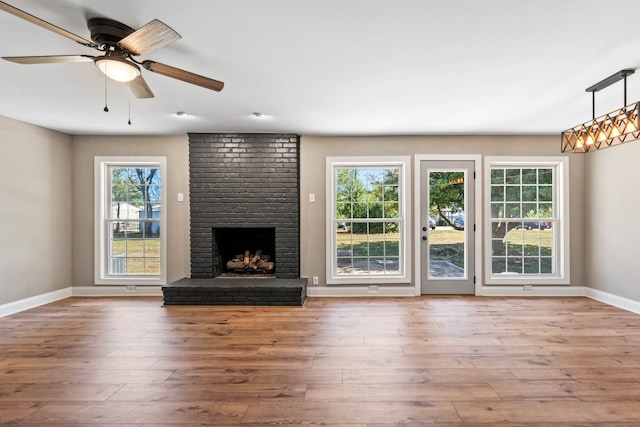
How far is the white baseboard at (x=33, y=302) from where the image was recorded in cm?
407

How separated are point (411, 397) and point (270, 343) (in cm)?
141

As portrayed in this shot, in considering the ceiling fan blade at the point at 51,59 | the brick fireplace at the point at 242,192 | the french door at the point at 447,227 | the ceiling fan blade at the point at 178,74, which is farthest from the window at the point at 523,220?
the ceiling fan blade at the point at 51,59

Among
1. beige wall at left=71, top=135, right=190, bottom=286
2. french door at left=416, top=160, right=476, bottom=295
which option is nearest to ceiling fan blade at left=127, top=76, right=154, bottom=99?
beige wall at left=71, top=135, right=190, bottom=286

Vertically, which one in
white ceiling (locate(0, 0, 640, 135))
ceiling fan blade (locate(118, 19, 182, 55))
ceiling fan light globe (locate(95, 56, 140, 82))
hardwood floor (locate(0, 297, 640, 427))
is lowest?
hardwood floor (locate(0, 297, 640, 427))

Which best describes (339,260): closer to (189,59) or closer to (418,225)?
(418,225)

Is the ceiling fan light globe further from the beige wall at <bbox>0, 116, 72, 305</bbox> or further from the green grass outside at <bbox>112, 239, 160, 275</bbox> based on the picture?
the green grass outside at <bbox>112, 239, 160, 275</bbox>

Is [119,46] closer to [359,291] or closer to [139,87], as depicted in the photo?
[139,87]

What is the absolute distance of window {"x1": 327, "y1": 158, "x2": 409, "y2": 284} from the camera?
5070 mm

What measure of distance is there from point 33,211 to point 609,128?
255 inches

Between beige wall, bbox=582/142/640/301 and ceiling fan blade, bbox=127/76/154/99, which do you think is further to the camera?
beige wall, bbox=582/142/640/301

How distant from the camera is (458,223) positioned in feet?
16.5

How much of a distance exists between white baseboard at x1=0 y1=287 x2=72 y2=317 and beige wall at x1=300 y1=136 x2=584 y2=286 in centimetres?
345

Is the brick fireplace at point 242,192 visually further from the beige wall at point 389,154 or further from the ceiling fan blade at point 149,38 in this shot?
the ceiling fan blade at point 149,38

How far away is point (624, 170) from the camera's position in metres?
4.25
